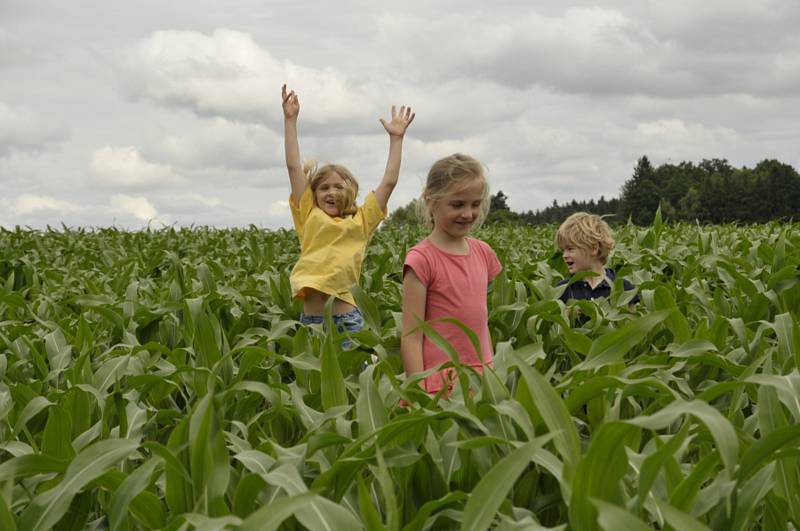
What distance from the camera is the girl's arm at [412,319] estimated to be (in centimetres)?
350

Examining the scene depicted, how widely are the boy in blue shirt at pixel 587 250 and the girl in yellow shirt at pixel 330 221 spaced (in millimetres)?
1084

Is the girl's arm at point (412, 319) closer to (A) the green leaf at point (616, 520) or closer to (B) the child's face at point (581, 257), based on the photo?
(B) the child's face at point (581, 257)

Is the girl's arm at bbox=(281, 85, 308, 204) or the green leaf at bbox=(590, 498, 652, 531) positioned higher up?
the girl's arm at bbox=(281, 85, 308, 204)

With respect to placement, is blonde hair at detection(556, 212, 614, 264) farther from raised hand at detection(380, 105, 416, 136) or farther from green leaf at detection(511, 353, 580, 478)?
green leaf at detection(511, 353, 580, 478)

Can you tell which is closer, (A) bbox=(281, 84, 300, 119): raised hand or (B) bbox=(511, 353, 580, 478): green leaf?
(B) bbox=(511, 353, 580, 478): green leaf

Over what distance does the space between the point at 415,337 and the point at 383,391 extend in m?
0.87

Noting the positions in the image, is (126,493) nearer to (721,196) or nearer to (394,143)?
(394,143)

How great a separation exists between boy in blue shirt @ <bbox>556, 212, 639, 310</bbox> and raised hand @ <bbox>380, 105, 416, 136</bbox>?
43.5 inches

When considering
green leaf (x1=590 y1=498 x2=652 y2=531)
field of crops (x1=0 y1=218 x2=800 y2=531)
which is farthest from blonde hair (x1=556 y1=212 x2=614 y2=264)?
green leaf (x1=590 y1=498 x2=652 y2=531)

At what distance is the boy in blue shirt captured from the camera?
202 inches

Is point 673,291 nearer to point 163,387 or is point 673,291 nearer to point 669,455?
point 163,387

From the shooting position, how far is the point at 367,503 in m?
1.61

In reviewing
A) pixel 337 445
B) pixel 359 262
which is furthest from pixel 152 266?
pixel 337 445

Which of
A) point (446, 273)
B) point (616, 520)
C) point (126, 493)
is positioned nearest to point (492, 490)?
point (616, 520)
